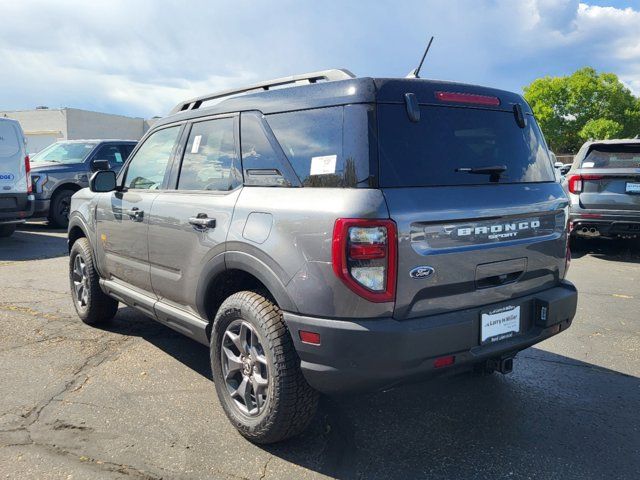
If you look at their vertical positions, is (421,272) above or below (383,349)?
above

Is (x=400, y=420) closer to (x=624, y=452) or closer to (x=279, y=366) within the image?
(x=279, y=366)

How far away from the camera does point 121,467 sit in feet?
8.93

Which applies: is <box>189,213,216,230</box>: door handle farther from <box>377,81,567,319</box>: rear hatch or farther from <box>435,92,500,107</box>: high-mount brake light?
<box>435,92,500,107</box>: high-mount brake light

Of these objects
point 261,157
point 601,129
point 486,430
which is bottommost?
point 486,430

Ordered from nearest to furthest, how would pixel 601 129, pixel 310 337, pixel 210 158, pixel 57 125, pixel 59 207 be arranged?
pixel 310 337
pixel 210 158
pixel 59 207
pixel 57 125
pixel 601 129

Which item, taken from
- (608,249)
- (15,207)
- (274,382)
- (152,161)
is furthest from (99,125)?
(274,382)

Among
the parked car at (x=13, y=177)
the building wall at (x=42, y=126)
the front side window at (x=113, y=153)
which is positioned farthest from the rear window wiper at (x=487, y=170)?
the building wall at (x=42, y=126)

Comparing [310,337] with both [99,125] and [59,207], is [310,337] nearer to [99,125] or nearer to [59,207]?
[59,207]

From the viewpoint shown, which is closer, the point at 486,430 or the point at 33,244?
the point at 486,430

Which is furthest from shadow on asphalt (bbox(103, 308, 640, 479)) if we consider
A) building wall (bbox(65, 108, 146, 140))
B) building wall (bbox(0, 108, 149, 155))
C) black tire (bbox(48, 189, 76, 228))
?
building wall (bbox(65, 108, 146, 140))

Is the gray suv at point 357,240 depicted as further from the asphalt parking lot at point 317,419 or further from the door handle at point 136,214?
the door handle at point 136,214

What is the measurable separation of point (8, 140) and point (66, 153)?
226 centimetres

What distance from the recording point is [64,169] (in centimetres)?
1141

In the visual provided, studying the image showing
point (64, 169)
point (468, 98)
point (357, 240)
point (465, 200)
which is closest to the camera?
point (357, 240)
